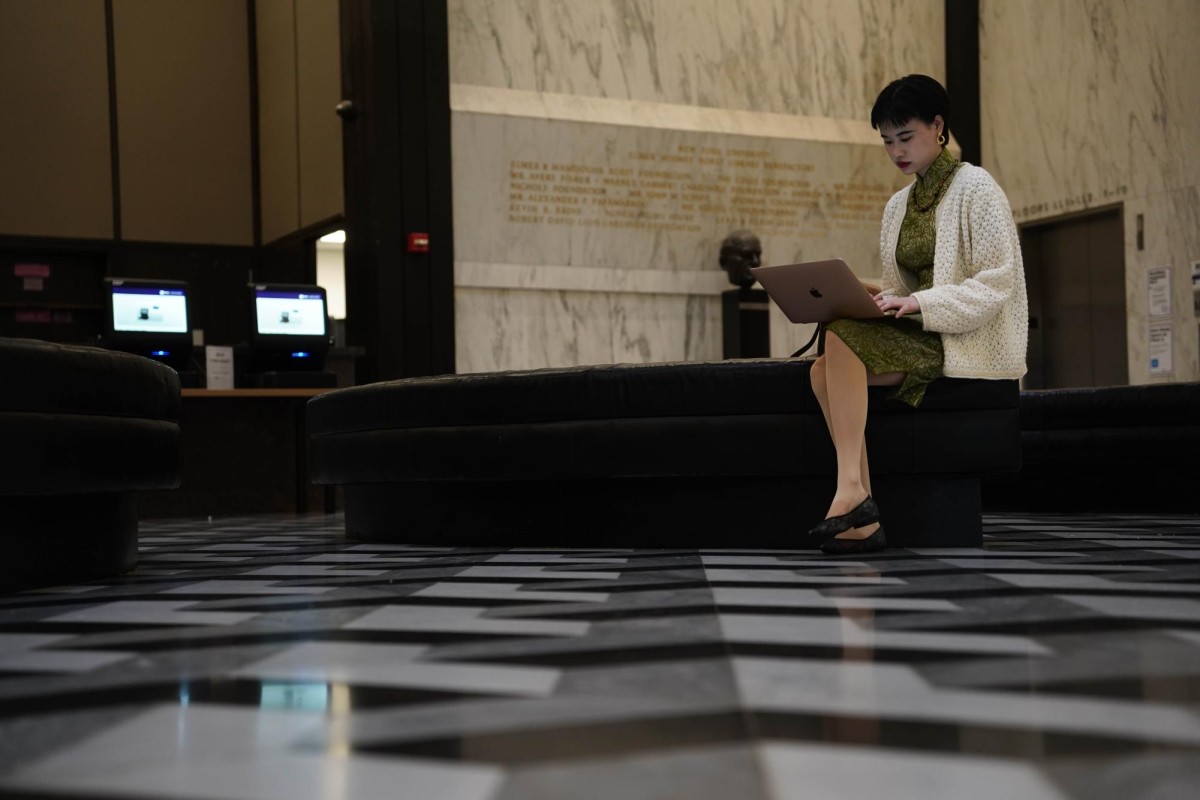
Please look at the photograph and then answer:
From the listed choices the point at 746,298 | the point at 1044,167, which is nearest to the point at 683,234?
the point at 746,298

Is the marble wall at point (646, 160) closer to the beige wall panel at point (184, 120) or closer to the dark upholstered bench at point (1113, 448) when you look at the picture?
the dark upholstered bench at point (1113, 448)

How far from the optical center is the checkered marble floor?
1.13 meters

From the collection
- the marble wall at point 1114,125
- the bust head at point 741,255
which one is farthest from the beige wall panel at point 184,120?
the marble wall at point 1114,125

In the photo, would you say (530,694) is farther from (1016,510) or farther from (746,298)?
(746,298)

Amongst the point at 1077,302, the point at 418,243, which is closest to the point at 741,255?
the point at 418,243

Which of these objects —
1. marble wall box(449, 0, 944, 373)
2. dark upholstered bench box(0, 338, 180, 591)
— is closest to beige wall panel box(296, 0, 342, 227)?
marble wall box(449, 0, 944, 373)

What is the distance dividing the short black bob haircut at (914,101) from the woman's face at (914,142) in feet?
0.05

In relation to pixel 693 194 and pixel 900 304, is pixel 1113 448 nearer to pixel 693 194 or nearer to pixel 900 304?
pixel 900 304

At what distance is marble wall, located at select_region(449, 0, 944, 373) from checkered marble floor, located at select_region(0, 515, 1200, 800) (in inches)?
218

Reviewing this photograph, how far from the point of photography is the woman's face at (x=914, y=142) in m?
3.60

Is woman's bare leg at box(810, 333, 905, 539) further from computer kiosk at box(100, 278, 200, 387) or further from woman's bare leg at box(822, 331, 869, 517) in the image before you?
computer kiosk at box(100, 278, 200, 387)

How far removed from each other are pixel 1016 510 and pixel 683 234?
11.6 ft

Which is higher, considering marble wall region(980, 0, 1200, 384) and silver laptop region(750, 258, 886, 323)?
marble wall region(980, 0, 1200, 384)

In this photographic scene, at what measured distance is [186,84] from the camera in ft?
37.1
